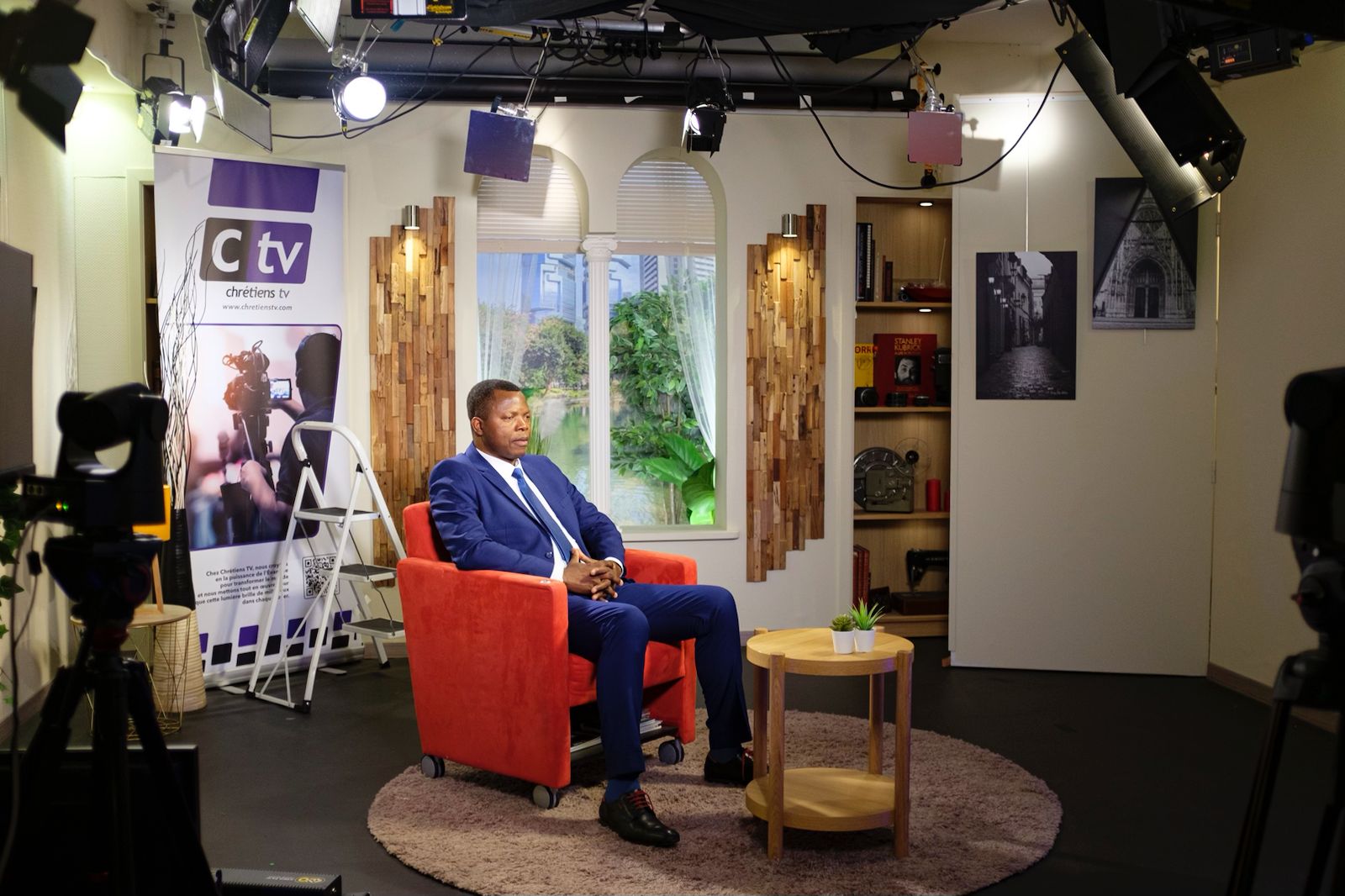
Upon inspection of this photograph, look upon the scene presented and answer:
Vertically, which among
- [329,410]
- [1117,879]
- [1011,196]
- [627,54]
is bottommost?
[1117,879]

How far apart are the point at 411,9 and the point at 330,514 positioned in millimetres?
2283

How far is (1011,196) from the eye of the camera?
5.67 metres

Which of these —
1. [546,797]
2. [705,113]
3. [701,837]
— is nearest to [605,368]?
[705,113]

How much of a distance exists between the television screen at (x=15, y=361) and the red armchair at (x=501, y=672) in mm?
Answer: 1351

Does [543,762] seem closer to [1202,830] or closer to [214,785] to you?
[214,785]

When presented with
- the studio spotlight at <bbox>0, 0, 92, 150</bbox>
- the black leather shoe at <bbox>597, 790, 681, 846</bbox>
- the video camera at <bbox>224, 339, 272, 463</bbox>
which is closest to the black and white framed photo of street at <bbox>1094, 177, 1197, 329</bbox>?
the black leather shoe at <bbox>597, 790, 681, 846</bbox>

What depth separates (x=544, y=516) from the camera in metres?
4.38

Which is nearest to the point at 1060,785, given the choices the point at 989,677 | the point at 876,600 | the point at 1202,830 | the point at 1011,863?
the point at 1202,830

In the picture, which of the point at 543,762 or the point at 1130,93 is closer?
the point at 543,762

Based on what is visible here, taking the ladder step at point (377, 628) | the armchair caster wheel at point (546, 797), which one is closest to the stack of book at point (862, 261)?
the ladder step at point (377, 628)

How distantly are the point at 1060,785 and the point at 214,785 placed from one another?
2.82 m

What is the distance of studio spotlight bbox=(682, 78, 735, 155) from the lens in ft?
18.5

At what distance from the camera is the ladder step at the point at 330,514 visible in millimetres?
5289

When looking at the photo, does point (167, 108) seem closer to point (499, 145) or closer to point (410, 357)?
point (499, 145)
